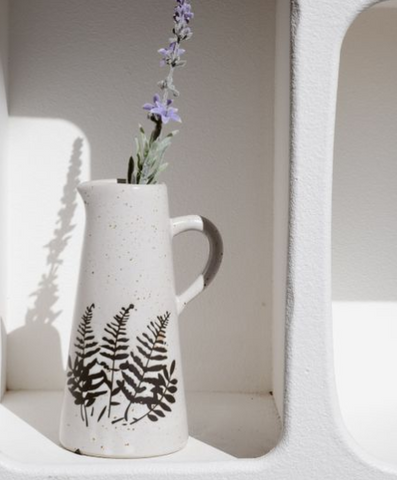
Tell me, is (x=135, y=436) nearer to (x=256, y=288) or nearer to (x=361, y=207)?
(x=256, y=288)

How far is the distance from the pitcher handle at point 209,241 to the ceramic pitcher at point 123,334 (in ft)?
0.09

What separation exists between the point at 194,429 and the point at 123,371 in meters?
0.11

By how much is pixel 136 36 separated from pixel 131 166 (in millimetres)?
192

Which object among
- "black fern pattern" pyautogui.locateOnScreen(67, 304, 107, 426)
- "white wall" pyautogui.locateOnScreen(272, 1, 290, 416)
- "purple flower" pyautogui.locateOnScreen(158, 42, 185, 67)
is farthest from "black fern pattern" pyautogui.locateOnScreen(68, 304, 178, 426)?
"purple flower" pyautogui.locateOnScreen(158, 42, 185, 67)

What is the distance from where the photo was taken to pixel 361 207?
0.86 metres

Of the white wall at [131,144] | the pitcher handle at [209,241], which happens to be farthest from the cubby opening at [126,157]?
the pitcher handle at [209,241]

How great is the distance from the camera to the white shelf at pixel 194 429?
686 millimetres

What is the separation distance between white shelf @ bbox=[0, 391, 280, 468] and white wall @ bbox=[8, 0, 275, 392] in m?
0.03

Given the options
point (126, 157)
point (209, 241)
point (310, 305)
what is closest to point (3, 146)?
point (126, 157)

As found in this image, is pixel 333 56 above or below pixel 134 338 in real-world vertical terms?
A: above

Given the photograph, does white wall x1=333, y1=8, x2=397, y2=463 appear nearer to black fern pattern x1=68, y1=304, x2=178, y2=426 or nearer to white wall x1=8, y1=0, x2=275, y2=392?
white wall x1=8, y1=0, x2=275, y2=392

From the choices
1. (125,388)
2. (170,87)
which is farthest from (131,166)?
(125,388)

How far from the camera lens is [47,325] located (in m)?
0.86

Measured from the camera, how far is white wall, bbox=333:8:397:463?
0.85 meters
